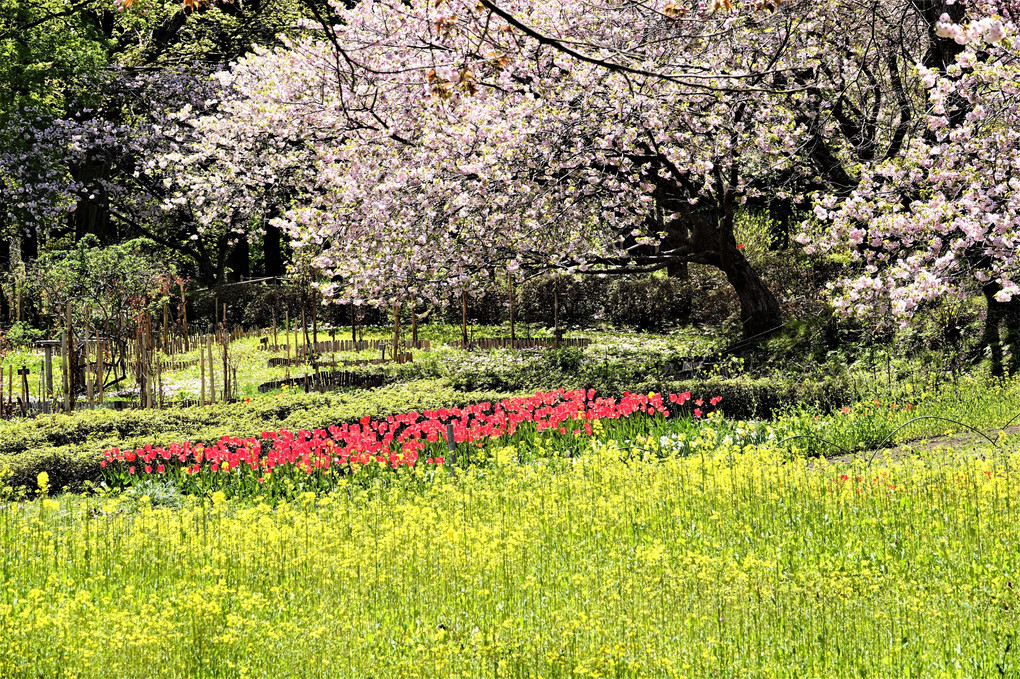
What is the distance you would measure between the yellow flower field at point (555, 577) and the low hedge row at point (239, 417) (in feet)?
3.58

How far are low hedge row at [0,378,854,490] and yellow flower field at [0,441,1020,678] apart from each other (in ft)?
3.58

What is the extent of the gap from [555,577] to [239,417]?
21.7 feet

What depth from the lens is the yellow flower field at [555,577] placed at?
4496 mm

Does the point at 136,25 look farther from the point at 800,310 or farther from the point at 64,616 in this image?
the point at 64,616

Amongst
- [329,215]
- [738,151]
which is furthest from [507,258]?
[738,151]

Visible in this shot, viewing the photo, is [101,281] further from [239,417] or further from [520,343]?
[239,417]

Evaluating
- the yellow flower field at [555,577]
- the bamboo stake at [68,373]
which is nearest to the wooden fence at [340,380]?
the bamboo stake at [68,373]

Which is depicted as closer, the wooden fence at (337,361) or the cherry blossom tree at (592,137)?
the cherry blossom tree at (592,137)

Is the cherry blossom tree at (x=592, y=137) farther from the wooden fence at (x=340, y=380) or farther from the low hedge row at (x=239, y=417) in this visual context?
the low hedge row at (x=239, y=417)

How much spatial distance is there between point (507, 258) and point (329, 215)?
2.76 metres

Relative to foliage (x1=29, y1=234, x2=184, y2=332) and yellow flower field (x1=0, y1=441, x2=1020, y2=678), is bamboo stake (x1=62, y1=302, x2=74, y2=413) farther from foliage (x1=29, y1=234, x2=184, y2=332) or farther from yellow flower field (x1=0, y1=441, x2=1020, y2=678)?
yellow flower field (x1=0, y1=441, x2=1020, y2=678)

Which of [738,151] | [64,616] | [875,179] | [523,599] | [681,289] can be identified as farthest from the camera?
[681,289]

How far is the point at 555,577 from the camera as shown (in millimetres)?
5594

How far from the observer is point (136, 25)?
98.3 feet
